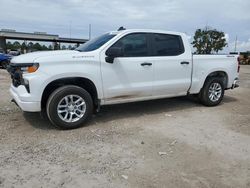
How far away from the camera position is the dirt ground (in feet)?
11.3

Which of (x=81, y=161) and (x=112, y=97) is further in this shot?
(x=112, y=97)

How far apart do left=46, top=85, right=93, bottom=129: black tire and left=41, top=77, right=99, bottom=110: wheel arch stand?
0.15 metres

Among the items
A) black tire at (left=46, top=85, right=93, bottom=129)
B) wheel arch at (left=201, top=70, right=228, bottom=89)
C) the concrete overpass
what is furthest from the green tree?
black tire at (left=46, top=85, right=93, bottom=129)

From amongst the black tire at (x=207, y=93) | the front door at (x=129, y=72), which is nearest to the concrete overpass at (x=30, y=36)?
the black tire at (x=207, y=93)

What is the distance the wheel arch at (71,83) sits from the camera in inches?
201

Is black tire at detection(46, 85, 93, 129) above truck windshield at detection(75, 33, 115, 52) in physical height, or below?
below

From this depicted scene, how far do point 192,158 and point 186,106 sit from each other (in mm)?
3379

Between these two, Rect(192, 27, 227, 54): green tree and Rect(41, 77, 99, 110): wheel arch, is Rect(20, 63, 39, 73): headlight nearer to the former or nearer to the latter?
Rect(41, 77, 99, 110): wheel arch

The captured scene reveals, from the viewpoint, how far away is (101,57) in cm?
538

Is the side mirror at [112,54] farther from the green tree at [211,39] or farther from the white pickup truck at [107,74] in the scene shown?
the green tree at [211,39]

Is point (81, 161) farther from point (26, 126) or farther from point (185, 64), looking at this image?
point (185, 64)

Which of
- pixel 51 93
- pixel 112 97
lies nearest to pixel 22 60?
pixel 51 93

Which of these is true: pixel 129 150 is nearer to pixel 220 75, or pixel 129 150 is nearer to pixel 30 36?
pixel 220 75

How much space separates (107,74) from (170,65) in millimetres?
1607
